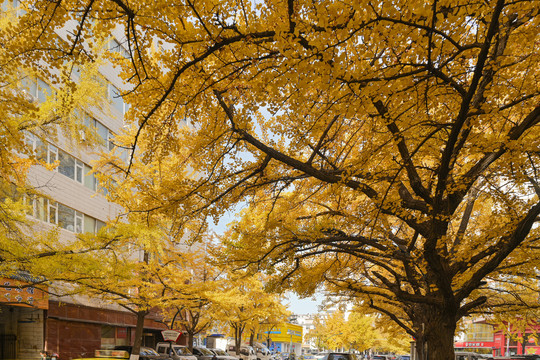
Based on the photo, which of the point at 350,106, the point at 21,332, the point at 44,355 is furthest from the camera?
the point at 21,332

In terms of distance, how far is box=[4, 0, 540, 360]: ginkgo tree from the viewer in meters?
5.19

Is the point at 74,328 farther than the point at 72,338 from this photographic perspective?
Yes

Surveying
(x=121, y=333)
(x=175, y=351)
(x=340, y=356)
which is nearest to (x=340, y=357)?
(x=340, y=356)

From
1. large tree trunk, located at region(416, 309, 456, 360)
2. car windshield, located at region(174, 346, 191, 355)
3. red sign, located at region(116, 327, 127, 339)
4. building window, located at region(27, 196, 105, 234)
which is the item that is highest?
building window, located at region(27, 196, 105, 234)

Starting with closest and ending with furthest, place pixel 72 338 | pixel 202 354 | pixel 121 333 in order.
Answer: pixel 72 338 → pixel 121 333 → pixel 202 354

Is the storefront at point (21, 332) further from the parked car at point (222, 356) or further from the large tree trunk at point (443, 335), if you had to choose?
the large tree trunk at point (443, 335)

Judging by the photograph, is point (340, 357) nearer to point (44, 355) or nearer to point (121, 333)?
point (44, 355)

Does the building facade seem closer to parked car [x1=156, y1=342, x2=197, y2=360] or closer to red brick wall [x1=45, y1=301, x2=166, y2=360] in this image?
red brick wall [x1=45, y1=301, x2=166, y2=360]

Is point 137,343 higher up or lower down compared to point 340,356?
higher up

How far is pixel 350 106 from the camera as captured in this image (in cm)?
561

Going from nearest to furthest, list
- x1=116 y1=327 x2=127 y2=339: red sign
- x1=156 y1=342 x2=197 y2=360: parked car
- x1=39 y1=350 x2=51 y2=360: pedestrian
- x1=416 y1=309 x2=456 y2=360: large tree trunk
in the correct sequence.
→ x1=416 y1=309 x2=456 y2=360: large tree trunk < x1=39 y1=350 x2=51 y2=360: pedestrian < x1=156 y1=342 x2=197 y2=360: parked car < x1=116 y1=327 x2=127 y2=339: red sign

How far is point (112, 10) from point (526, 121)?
591cm

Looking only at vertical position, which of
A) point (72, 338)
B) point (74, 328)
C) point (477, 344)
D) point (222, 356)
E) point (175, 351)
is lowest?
point (477, 344)

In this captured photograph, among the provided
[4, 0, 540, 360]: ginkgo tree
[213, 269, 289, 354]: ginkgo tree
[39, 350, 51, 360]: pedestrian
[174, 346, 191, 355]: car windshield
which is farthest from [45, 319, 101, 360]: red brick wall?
[4, 0, 540, 360]: ginkgo tree
